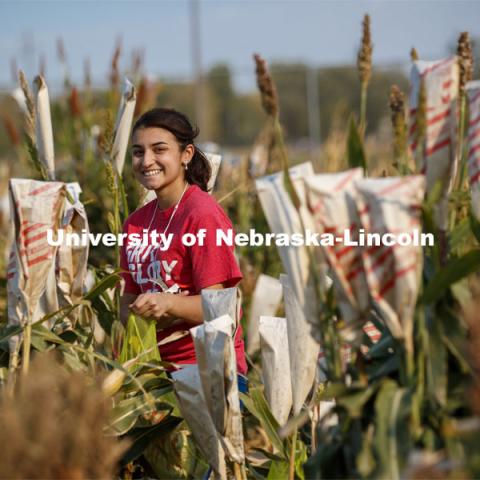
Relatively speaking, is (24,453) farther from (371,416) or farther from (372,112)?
(372,112)

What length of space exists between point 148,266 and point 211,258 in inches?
10.3

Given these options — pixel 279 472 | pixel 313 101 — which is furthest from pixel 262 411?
pixel 313 101

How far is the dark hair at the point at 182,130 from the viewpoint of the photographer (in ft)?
9.10

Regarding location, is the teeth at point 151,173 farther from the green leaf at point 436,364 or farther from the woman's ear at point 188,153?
the green leaf at point 436,364

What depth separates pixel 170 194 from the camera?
2.74 meters

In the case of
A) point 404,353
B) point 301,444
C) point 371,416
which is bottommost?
point 301,444

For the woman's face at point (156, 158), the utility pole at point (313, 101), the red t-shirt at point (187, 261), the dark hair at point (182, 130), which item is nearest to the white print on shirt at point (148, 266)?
the red t-shirt at point (187, 261)

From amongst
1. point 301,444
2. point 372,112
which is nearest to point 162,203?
point 301,444

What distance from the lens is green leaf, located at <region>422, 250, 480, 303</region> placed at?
5.38 feet

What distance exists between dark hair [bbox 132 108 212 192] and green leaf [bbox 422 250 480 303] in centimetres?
137

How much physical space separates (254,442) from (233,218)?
6.71 ft

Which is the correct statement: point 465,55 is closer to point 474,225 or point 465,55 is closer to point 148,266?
point 474,225

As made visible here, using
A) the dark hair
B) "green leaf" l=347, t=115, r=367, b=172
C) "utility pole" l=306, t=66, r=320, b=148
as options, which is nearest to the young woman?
the dark hair

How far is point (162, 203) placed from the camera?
277cm
